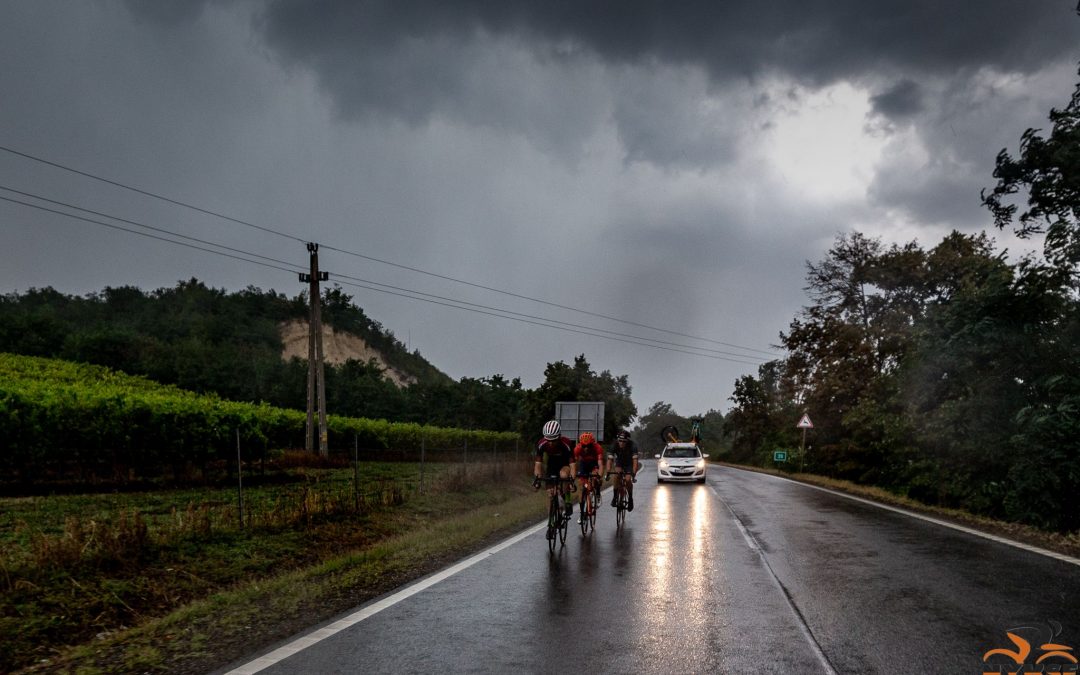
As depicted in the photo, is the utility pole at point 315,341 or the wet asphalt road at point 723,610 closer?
the wet asphalt road at point 723,610

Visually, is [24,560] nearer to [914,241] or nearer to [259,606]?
[259,606]

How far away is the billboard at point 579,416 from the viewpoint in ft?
136

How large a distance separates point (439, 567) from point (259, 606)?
256 cm

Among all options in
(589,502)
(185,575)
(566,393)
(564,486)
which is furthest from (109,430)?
(566,393)

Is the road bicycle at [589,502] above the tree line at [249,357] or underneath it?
underneath

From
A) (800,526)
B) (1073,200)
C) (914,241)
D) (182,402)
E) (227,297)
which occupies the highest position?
(227,297)

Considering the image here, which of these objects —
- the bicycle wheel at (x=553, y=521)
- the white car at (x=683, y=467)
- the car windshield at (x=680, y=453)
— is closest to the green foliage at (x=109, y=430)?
the bicycle wheel at (x=553, y=521)

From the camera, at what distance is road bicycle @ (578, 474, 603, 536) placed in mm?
13016

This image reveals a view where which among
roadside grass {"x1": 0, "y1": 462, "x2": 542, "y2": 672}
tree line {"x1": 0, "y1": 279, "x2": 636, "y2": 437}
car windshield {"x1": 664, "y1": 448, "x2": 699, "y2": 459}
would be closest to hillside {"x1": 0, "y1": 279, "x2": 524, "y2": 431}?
tree line {"x1": 0, "y1": 279, "x2": 636, "y2": 437}

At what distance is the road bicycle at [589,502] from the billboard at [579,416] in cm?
2761

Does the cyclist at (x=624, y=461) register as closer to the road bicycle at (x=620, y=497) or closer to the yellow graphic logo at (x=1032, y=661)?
the road bicycle at (x=620, y=497)

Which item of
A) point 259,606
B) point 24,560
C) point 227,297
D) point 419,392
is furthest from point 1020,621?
point 227,297

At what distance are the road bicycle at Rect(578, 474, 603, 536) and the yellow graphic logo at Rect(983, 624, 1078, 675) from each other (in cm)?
796

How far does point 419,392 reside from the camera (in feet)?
302
